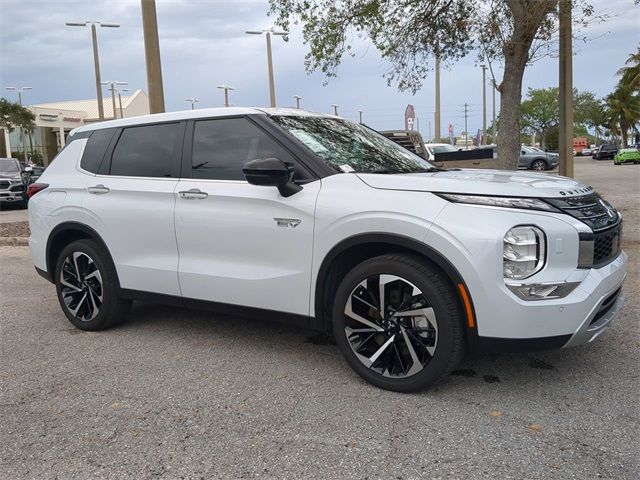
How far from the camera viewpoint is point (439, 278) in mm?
3258

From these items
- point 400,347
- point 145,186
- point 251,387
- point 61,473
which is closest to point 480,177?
point 400,347

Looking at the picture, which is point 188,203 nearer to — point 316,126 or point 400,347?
point 316,126

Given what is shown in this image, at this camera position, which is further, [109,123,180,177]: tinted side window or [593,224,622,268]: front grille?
[109,123,180,177]: tinted side window

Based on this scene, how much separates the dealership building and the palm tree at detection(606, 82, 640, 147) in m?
54.9

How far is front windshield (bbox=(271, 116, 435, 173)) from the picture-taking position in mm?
3967

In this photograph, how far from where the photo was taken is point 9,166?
1973 cm

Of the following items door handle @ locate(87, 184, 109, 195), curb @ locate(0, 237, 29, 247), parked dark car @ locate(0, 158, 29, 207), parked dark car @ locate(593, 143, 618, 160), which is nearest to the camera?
door handle @ locate(87, 184, 109, 195)

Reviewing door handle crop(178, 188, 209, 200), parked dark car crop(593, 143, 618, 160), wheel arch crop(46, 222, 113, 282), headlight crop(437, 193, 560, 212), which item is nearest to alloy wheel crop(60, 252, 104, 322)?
wheel arch crop(46, 222, 113, 282)

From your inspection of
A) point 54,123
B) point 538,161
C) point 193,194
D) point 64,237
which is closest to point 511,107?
point 193,194

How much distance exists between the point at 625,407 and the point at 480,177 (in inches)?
61.9

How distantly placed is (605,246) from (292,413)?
2050 mm

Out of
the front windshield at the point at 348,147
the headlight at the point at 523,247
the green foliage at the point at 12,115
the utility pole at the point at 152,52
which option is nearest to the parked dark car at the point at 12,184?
the utility pole at the point at 152,52

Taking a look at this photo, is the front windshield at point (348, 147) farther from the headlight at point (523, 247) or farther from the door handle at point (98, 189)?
the door handle at point (98, 189)

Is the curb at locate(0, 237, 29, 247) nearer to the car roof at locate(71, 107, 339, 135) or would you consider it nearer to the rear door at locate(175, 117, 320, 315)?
the car roof at locate(71, 107, 339, 135)
